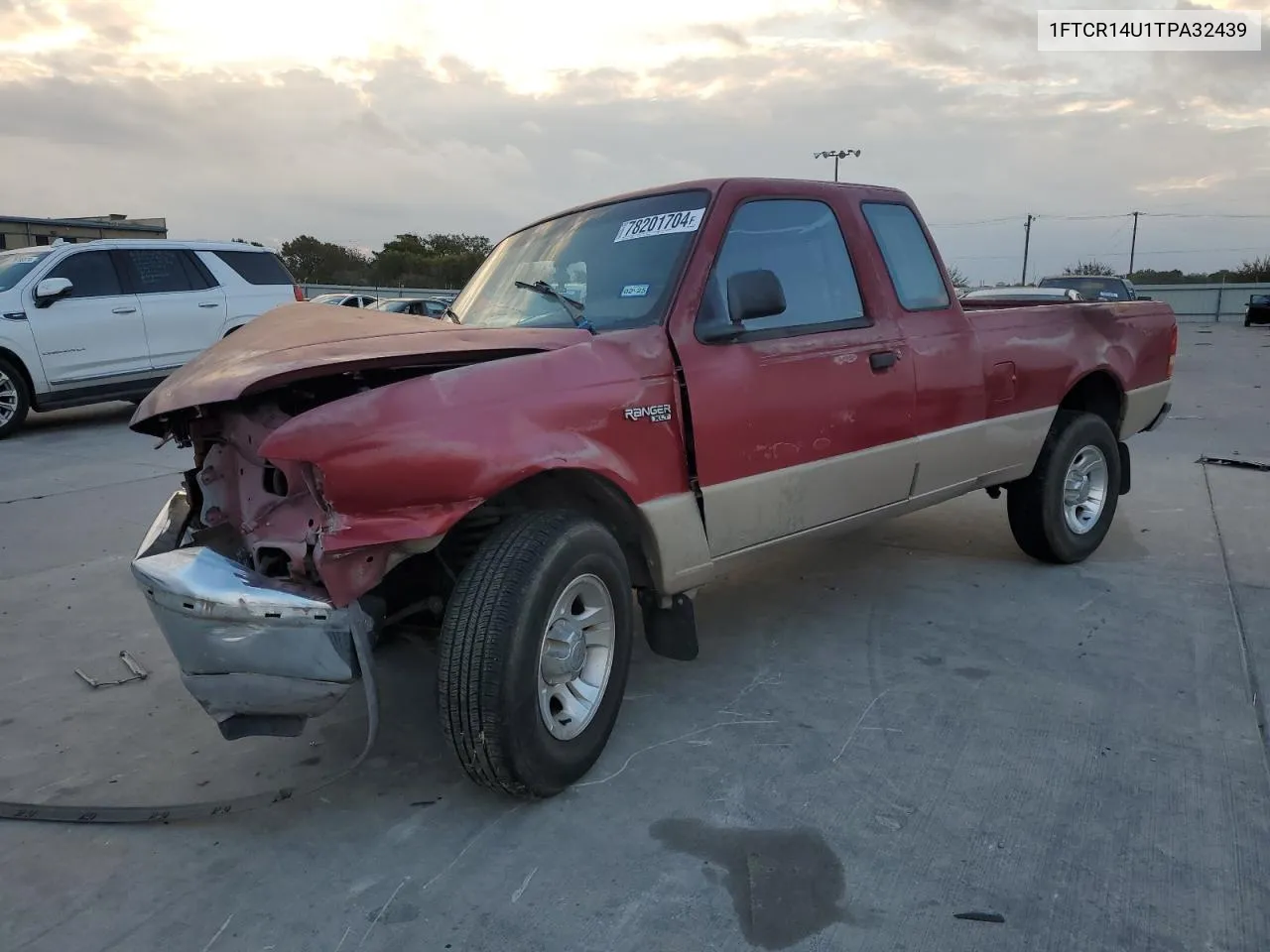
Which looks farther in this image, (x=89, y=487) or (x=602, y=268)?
(x=89, y=487)

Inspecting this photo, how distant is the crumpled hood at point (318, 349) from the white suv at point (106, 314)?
26.5 ft

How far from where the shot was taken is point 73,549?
575cm

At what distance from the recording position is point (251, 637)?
2.60 metres

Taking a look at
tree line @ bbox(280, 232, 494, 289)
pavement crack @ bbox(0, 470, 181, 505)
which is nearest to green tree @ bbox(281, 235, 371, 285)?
tree line @ bbox(280, 232, 494, 289)

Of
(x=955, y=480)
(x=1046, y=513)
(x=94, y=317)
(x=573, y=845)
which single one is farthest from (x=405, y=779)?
(x=94, y=317)

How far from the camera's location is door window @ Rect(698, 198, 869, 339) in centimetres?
365

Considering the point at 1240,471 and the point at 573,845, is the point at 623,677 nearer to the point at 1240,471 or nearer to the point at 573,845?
the point at 573,845

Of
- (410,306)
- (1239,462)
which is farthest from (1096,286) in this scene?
(410,306)

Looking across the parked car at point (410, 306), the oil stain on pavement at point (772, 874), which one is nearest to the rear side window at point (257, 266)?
the parked car at point (410, 306)

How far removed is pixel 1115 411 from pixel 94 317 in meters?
10.1

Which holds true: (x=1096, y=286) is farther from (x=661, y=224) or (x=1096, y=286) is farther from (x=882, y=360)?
(x=661, y=224)

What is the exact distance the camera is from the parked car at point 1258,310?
3872 centimetres

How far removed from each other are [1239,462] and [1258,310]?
1483 inches

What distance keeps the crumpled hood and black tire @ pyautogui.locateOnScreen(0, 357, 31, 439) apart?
8.08 meters
